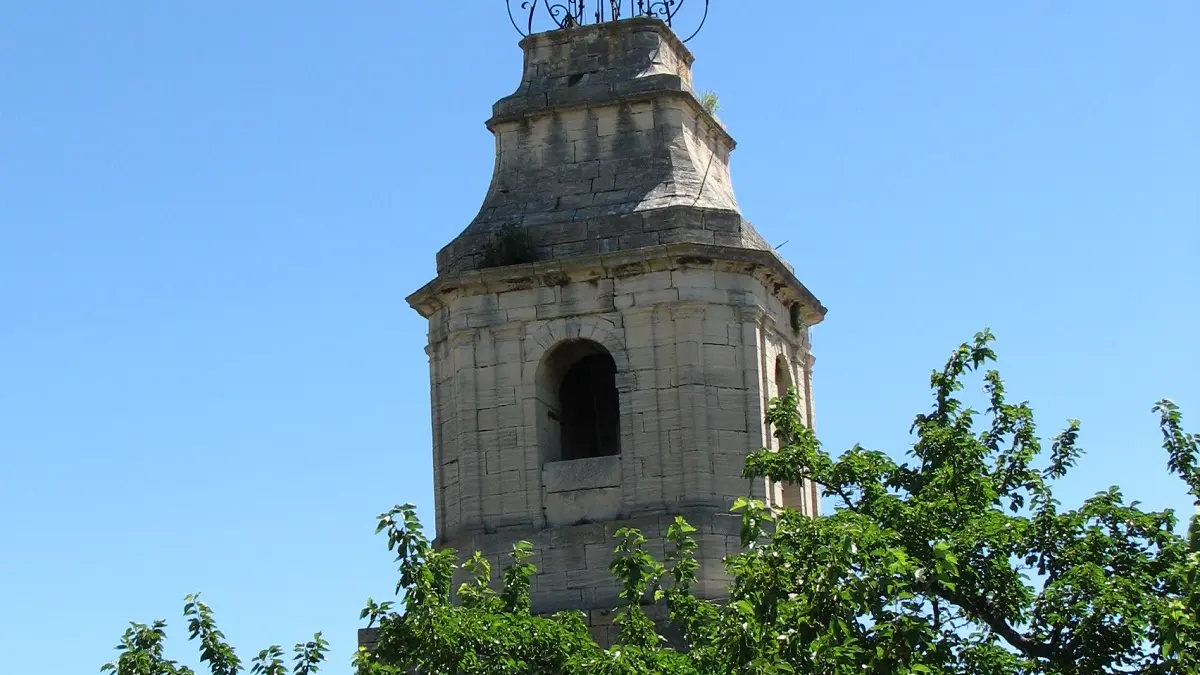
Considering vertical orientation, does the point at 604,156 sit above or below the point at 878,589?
above

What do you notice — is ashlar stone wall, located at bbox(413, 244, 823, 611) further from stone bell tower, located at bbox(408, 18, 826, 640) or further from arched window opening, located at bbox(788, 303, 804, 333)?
arched window opening, located at bbox(788, 303, 804, 333)

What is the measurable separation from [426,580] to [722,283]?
18.5 feet

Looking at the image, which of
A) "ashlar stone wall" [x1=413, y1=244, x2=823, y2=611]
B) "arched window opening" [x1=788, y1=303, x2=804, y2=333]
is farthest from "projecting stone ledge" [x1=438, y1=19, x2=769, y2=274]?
"arched window opening" [x1=788, y1=303, x2=804, y2=333]

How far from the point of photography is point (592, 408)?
30.6 metres

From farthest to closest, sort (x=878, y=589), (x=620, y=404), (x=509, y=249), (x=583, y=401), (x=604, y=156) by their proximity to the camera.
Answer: (x=583, y=401) → (x=604, y=156) → (x=509, y=249) → (x=620, y=404) → (x=878, y=589)

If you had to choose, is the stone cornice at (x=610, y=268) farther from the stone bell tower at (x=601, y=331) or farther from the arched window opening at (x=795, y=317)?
the arched window opening at (x=795, y=317)

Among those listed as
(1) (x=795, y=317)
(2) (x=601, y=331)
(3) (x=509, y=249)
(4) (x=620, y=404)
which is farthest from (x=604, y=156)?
(4) (x=620, y=404)

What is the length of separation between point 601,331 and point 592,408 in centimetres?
163

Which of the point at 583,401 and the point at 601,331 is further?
the point at 583,401

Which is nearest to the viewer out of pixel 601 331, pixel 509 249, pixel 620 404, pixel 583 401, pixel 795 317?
pixel 620 404

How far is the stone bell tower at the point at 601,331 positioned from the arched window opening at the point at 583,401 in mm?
21

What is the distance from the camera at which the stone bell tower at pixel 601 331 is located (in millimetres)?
28609

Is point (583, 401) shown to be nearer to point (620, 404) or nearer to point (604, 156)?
point (620, 404)

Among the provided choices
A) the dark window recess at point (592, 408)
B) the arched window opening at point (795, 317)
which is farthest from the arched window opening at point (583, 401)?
the arched window opening at point (795, 317)
